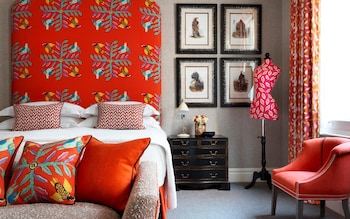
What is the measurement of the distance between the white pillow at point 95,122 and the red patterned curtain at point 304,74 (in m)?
1.69

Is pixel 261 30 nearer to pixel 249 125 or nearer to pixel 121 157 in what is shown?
pixel 249 125

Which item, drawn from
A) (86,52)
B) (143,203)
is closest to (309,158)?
(143,203)

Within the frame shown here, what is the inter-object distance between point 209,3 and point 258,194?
2.71 m

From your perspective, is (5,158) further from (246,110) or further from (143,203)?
(246,110)

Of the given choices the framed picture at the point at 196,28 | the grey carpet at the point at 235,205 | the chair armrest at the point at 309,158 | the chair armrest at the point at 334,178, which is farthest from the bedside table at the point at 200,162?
the chair armrest at the point at 334,178

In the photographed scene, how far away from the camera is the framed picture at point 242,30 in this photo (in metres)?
4.66

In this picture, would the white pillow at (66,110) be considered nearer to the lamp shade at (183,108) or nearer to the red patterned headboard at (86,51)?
the red patterned headboard at (86,51)

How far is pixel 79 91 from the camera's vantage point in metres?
4.43

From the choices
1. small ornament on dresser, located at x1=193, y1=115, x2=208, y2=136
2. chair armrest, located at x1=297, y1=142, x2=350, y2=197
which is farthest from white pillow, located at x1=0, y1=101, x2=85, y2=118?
chair armrest, located at x1=297, y1=142, x2=350, y2=197

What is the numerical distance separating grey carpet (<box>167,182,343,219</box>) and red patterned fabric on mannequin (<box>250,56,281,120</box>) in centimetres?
97

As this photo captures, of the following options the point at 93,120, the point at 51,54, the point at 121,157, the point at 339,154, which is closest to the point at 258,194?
the point at 339,154

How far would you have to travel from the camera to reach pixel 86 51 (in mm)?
4434

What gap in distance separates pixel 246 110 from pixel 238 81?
435 millimetres

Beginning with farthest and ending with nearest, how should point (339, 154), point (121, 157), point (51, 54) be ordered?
point (51, 54) < point (339, 154) < point (121, 157)
